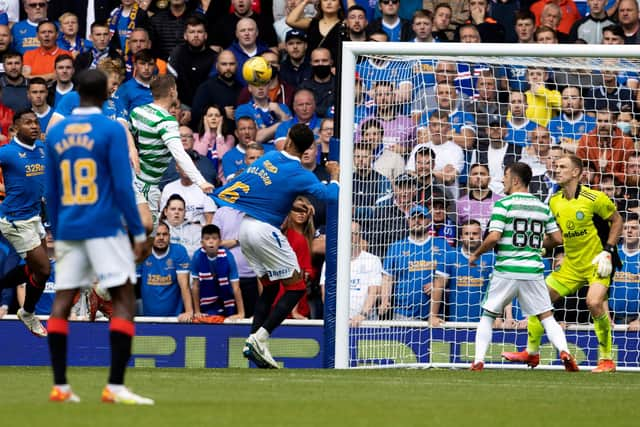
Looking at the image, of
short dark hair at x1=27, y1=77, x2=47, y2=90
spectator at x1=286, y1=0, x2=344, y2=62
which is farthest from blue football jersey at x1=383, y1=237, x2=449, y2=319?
short dark hair at x1=27, y1=77, x2=47, y2=90

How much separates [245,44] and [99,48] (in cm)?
207

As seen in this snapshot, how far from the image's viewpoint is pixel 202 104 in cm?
1755

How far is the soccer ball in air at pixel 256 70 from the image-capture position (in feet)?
52.4

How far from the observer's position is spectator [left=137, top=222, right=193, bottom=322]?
50.9ft

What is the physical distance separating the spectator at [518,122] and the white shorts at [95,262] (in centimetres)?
828

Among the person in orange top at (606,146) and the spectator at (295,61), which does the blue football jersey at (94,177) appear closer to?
the person in orange top at (606,146)

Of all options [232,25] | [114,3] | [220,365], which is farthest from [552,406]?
[114,3]

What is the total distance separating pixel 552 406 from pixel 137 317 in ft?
23.9

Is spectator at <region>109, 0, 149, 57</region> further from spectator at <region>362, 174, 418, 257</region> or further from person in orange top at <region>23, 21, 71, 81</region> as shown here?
spectator at <region>362, 174, 418, 257</region>

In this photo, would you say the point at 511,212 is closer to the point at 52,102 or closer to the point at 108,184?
the point at 108,184

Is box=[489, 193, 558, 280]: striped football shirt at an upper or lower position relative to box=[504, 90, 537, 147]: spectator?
lower

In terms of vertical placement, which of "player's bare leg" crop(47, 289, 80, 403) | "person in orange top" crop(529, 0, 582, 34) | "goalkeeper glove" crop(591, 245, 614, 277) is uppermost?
"person in orange top" crop(529, 0, 582, 34)

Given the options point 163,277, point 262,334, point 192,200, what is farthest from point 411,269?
point 192,200

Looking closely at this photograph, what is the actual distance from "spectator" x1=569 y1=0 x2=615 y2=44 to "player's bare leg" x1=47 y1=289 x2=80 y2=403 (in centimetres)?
1093
